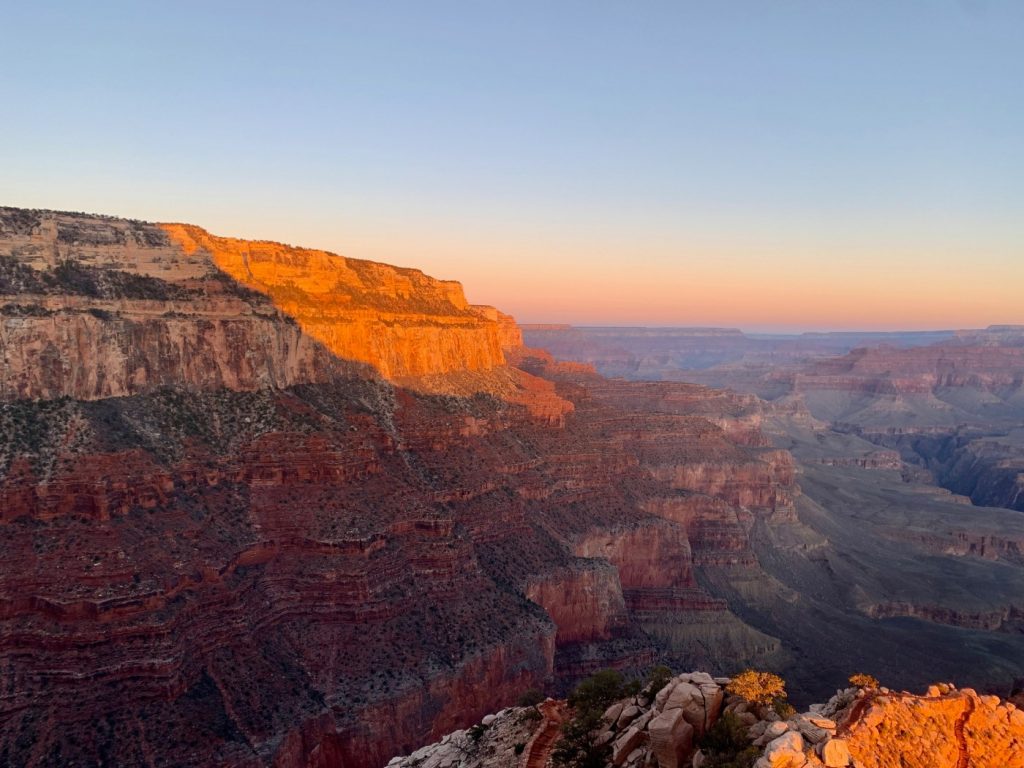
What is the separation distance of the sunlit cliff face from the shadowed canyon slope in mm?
281

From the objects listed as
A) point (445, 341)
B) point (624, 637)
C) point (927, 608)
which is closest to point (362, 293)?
point (445, 341)

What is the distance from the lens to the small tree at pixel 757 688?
17297mm

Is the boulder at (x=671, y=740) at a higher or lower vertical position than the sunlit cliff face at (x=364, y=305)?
lower

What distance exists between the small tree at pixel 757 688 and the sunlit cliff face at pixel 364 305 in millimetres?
44046

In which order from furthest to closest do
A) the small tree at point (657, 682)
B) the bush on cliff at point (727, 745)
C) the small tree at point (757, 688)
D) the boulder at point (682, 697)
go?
the small tree at point (657, 682)
the boulder at point (682, 697)
the small tree at point (757, 688)
the bush on cliff at point (727, 745)

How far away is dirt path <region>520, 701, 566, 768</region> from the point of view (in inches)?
861

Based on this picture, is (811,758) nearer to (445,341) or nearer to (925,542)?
(445,341)

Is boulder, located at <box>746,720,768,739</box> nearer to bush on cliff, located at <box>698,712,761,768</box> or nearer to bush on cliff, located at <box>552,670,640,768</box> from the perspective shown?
bush on cliff, located at <box>698,712,761,768</box>

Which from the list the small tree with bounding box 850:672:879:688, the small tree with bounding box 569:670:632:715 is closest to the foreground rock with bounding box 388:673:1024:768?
the small tree with bounding box 850:672:879:688

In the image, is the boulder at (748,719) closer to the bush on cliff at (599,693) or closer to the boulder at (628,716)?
the boulder at (628,716)

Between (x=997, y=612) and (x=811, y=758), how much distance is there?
274 feet

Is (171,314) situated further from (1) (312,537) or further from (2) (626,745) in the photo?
(2) (626,745)

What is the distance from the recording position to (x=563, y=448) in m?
73.8

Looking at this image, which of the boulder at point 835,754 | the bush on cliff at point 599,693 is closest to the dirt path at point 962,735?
the boulder at point 835,754
